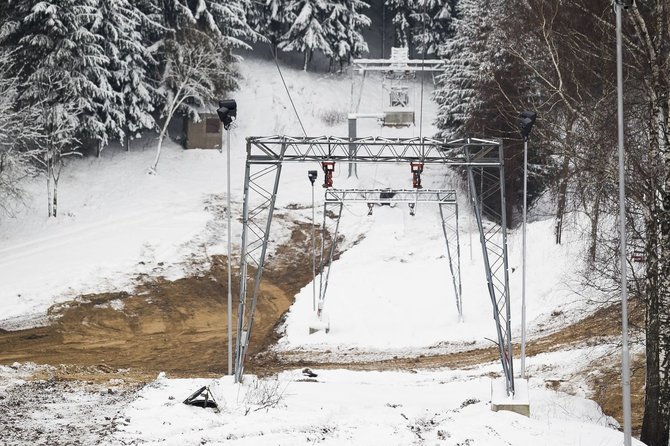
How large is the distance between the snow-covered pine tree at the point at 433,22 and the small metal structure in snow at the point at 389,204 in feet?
59.6

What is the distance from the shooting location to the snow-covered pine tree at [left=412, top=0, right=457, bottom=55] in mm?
54156

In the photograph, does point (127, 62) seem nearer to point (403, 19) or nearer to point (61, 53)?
point (61, 53)

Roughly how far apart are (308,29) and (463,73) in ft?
54.1

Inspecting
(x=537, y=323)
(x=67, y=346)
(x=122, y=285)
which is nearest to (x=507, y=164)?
(x=537, y=323)

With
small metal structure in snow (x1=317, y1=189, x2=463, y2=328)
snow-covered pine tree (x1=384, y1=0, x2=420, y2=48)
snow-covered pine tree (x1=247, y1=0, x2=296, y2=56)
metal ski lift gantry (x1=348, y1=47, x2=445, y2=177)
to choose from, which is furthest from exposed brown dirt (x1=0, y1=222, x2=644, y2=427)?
snow-covered pine tree (x1=384, y1=0, x2=420, y2=48)

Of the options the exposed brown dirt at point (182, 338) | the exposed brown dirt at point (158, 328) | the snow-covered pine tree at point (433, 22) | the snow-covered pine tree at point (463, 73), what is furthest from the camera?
the snow-covered pine tree at point (433, 22)

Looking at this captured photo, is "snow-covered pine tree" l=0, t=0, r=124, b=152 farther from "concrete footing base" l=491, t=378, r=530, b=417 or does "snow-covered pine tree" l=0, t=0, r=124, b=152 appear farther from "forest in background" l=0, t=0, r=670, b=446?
"concrete footing base" l=491, t=378, r=530, b=417

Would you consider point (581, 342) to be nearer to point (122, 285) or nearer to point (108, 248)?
point (122, 285)

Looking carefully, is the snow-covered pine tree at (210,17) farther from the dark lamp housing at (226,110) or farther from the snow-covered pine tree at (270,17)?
the dark lamp housing at (226,110)

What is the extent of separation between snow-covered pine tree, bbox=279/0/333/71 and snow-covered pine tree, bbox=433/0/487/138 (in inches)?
483

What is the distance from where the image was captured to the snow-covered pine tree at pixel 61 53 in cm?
3438

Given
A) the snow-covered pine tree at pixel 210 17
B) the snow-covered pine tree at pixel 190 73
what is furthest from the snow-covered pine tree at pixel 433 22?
the snow-covered pine tree at pixel 190 73

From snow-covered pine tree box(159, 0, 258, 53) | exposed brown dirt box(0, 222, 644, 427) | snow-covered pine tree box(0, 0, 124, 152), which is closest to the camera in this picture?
exposed brown dirt box(0, 222, 644, 427)

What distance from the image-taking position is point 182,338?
85.8ft
